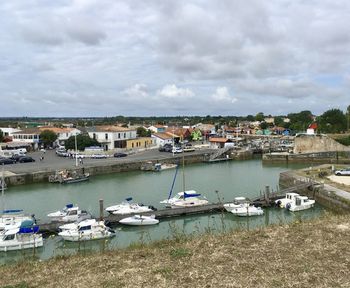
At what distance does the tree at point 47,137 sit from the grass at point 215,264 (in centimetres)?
4861

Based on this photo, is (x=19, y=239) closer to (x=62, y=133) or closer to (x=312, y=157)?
(x=312, y=157)

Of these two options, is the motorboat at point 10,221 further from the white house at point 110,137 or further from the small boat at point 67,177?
the white house at point 110,137

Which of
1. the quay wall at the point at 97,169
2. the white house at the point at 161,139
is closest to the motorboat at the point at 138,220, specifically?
the quay wall at the point at 97,169

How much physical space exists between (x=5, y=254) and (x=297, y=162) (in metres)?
35.7

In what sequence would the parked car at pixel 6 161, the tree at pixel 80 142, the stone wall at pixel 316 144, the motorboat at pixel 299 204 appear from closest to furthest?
the motorboat at pixel 299 204 < the parked car at pixel 6 161 < the tree at pixel 80 142 < the stone wall at pixel 316 144

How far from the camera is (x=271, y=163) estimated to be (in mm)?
43375

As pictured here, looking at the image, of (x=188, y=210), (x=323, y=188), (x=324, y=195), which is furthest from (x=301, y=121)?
(x=188, y=210)

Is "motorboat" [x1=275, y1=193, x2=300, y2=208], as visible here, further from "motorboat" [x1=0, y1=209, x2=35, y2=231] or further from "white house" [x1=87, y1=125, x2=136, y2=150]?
"white house" [x1=87, y1=125, x2=136, y2=150]

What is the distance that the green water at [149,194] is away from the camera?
1585cm

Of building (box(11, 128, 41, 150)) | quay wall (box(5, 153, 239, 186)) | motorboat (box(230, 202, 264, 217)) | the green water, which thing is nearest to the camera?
the green water

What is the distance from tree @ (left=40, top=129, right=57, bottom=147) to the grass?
48614 mm

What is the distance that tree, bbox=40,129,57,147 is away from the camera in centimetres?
5197

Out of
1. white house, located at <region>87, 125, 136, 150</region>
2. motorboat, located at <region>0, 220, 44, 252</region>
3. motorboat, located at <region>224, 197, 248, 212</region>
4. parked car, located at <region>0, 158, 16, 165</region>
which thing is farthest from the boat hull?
white house, located at <region>87, 125, 136, 150</region>

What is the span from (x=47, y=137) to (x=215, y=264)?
1977 inches
